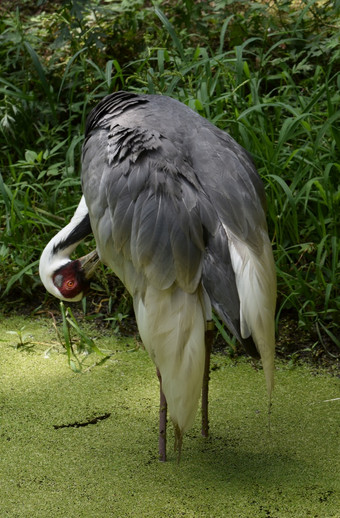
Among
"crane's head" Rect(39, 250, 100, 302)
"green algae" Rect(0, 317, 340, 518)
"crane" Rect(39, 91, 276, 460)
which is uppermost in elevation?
"crane" Rect(39, 91, 276, 460)

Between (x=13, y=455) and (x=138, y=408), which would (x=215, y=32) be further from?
(x=13, y=455)

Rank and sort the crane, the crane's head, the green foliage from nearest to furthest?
the crane → the crane's head → the green foliage

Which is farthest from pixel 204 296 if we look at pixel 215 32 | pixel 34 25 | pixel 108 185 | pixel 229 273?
pixel 34 25

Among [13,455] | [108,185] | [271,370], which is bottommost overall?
[13,455]

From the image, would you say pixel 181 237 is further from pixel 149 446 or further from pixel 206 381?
pixel 149 446

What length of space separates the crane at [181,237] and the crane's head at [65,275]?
1.10 ft

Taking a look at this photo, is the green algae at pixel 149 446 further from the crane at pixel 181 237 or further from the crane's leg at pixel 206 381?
the crane at pixel 181 237

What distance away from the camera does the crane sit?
2.35 m

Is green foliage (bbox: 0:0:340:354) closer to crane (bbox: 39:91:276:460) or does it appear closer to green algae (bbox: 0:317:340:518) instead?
green algae (bbox: 0:317:340:518)

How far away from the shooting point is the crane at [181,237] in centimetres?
235

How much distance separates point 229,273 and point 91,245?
1.69 meters

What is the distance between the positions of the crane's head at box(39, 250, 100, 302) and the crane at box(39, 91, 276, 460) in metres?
0.34

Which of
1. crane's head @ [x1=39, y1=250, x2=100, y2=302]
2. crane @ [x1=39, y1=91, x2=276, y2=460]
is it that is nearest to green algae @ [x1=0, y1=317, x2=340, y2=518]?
crane @ [x1=39, y1=91, x2=276, y2=460]

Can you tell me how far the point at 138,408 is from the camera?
300 cm
